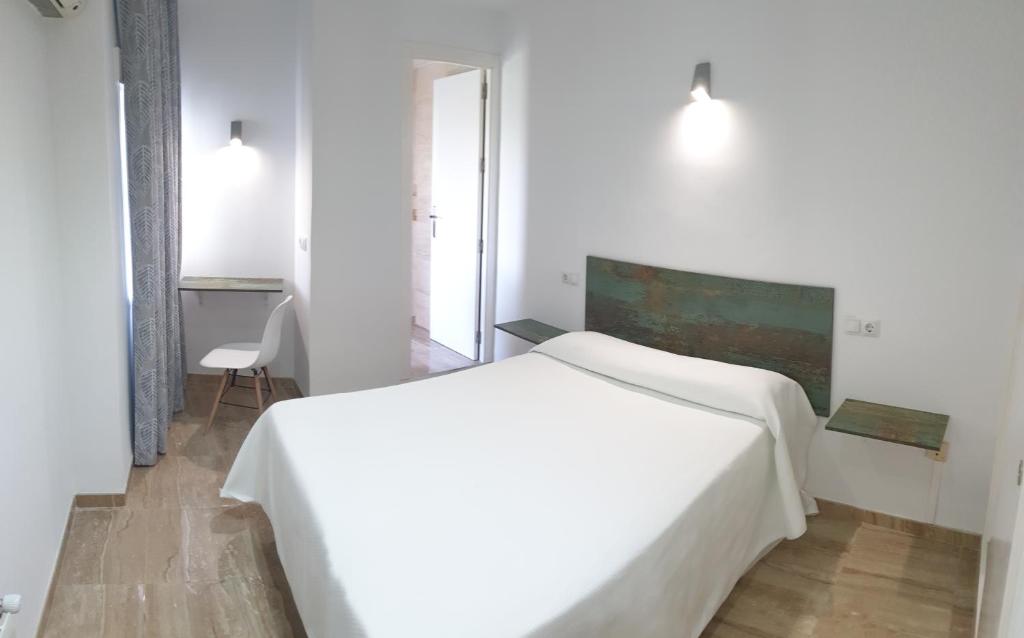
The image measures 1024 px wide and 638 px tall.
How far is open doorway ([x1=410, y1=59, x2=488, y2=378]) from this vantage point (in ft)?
16.6

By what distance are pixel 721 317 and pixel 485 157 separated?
2167mm

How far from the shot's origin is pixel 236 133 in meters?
4.52

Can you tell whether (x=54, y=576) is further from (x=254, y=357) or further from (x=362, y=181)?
(x=362, y=181)

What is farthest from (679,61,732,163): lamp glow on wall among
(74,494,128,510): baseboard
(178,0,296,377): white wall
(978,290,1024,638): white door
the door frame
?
(74,494,128,510): baseboard

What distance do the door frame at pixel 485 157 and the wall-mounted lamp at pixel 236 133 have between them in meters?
1.01

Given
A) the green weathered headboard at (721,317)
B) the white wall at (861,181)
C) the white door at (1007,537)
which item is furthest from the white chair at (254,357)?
the white door at (1007,537)

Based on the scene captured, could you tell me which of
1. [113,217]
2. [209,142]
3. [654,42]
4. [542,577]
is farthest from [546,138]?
[542,577]

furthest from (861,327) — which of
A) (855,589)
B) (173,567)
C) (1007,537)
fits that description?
(173,567)

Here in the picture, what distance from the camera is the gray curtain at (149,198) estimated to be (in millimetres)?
3285

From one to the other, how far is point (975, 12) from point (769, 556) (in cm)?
224

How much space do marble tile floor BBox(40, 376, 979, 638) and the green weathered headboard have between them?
68 centimetres

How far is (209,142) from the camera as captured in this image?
457 centimetres

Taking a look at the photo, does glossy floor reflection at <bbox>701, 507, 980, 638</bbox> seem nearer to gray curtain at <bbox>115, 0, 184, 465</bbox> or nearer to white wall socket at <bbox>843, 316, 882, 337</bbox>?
white wall socket at <bbox>843, 316, 882, 337</bbox>

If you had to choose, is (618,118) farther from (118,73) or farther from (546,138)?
→ (118,73)
